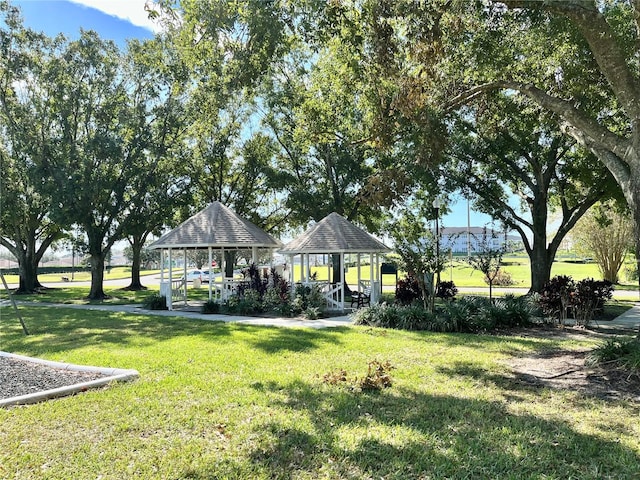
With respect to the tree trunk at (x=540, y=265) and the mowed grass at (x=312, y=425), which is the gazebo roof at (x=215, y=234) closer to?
the mowed grass at (x=312, y=425)

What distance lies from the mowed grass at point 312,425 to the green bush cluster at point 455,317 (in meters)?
3.24

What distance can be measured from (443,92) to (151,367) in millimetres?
8172

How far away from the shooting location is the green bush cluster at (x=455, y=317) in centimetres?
1198

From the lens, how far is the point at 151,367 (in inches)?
306

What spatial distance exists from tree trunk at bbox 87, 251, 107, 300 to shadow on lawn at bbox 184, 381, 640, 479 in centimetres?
2108

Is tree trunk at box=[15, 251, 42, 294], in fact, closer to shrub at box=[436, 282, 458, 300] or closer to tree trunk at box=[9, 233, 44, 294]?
tree trunk at box=[9, 233, 44, 294]

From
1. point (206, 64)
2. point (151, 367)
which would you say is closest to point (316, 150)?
point (206, 64)

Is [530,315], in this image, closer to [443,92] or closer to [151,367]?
[443,92]

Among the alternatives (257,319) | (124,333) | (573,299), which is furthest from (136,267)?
(573,299)

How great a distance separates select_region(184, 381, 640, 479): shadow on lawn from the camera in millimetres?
3982

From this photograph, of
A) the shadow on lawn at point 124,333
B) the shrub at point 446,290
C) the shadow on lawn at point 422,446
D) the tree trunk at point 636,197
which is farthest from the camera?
the shrub at point 446,290

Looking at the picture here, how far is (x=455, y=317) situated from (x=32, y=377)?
9306 mm

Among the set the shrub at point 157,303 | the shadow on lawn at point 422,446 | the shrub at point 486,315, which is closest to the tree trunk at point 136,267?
the shrub at point 157,303

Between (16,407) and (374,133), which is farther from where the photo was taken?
(374,133)
